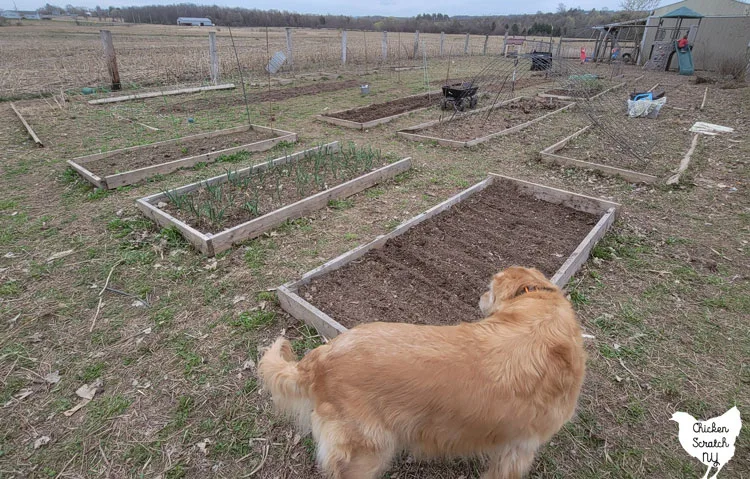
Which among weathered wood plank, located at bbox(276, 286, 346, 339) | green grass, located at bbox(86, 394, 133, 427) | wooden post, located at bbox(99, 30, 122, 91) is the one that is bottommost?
green grass, located at bbox(86, 394, 133, 427)

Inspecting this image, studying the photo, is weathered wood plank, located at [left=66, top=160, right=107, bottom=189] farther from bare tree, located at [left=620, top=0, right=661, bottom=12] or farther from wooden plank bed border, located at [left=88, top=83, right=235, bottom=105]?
bare tree, located at [left=620, top=0, right=661, bottom=12]

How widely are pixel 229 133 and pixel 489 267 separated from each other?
6.32 m

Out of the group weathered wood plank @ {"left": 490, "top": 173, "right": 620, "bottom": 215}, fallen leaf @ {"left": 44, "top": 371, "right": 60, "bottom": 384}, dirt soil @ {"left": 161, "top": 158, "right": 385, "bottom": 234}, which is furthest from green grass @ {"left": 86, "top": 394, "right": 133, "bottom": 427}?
A: weathered wood plank @ {"left": 490, "top": 173, "right": 620, "bottom": 215}

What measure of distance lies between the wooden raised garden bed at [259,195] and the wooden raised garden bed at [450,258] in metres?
1.24

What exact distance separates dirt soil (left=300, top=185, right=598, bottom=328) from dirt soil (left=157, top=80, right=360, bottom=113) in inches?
338

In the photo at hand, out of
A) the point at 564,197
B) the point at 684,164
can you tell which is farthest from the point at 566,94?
the point at 564,197

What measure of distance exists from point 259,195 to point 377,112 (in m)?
5.58

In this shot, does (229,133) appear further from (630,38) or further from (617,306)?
(630,38)

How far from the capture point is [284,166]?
5801 mm

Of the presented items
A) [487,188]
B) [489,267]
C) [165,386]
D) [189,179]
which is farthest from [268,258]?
[487,188]

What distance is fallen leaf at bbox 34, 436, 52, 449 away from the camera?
2141 mm

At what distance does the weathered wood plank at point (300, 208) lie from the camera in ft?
12.7

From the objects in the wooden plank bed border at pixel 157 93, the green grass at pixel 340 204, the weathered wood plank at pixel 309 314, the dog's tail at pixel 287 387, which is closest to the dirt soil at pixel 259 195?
the green grass at pixel 340 204

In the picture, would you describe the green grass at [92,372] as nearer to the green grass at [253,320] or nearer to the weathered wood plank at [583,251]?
the green grass at [253,320]
